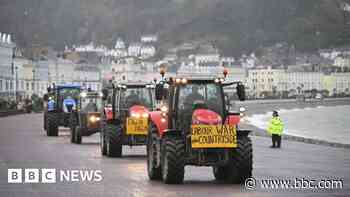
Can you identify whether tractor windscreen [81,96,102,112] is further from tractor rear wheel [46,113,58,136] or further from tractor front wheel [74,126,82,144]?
tractor rear wheel [46,113,58,136]

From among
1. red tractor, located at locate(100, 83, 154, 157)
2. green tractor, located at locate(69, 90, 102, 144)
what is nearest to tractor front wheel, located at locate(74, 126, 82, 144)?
green tractor, located at locate(69, 90, 102, 144)

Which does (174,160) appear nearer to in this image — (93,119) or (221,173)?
(221,173)

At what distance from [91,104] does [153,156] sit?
18076 millimetres

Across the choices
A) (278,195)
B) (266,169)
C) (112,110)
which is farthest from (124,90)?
(278,195)

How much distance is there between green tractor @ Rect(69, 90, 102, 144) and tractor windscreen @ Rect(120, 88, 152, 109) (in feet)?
24.2

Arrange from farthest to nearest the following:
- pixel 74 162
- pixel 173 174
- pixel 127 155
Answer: pixel 127 155
pixel 74 162
pixel 173 174

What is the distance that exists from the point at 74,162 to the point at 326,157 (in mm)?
8512

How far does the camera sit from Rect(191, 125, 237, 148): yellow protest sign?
23.4 meters

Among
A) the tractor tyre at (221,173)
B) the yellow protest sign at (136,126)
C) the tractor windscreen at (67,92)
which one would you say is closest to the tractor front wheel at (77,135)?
the yellow protest sign at (136,126)

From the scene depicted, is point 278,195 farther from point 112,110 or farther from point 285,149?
point 285,149

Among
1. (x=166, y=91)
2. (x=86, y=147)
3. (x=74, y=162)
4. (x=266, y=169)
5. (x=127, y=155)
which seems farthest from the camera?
(x=86, y=147)

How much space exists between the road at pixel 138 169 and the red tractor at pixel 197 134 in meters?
0.39

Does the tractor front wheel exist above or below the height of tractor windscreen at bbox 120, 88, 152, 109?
below

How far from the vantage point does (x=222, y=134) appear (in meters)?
23.5
